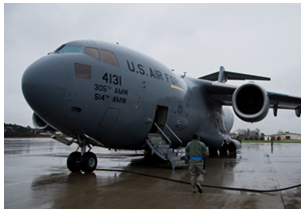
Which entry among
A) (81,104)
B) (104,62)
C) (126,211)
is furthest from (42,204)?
(104,62)

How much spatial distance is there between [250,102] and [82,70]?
24.3 feet

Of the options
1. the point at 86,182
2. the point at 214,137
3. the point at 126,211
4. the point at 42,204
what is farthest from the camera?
the point at 214,137

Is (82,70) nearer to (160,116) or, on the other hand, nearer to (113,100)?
(113,100)

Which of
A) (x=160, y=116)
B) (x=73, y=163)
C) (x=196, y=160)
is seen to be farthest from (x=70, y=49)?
(x=196, y=160)

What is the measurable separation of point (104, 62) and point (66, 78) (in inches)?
60.9

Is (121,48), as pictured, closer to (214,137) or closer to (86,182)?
(86,182)

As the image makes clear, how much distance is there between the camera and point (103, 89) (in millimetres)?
8297

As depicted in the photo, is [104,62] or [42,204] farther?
[104,62]

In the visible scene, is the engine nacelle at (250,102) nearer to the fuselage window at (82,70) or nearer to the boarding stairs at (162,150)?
the boarding stairs at (162,150)

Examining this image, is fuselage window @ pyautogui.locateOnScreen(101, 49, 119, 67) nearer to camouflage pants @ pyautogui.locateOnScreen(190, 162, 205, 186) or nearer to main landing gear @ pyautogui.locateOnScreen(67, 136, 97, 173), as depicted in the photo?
main landing gear @ pyautogui.locateOnScreen(67, 136, 97, 173)

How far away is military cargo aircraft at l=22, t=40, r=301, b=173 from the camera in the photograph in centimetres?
754

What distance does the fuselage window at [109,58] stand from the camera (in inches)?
347

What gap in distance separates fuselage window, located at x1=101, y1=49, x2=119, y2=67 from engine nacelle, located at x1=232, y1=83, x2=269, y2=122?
18.1 ft

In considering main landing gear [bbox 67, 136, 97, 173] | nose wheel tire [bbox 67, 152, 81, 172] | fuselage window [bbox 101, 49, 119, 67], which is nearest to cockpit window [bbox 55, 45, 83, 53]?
fuselage window [bbox 101, 49, 119, 67]
